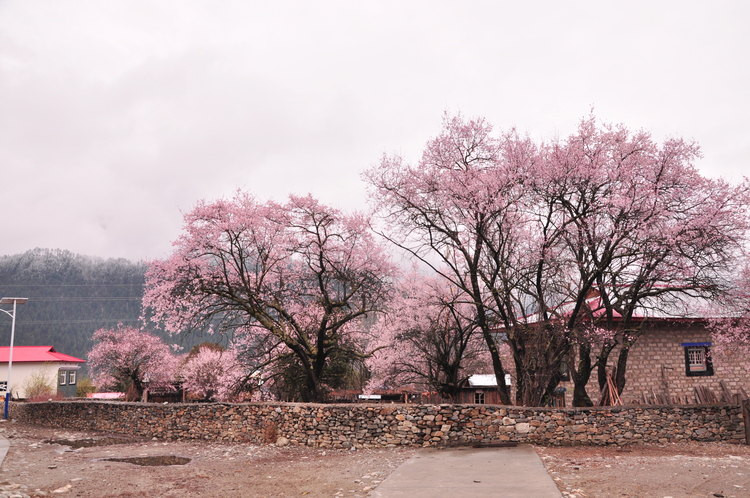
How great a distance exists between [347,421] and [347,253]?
9.57 m

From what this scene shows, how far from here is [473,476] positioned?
38.9ft

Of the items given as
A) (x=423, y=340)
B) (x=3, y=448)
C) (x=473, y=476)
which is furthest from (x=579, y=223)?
(x=3, y=448)

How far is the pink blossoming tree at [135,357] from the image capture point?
49.8 metres

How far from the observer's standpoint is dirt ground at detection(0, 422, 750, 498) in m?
10.9

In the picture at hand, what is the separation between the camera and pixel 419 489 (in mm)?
10727

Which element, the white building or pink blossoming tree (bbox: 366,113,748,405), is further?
the white building

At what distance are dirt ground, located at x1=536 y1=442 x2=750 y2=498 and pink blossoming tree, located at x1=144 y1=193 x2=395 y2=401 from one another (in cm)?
1175

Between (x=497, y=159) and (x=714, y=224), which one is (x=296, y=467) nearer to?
(x=497, y=159)

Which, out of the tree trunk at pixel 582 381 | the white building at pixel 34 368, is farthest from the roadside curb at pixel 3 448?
the white building at pixel 34 368

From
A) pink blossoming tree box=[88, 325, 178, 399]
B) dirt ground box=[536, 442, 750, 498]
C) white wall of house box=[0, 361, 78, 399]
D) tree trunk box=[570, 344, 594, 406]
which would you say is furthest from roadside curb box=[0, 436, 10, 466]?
white wall of house box=[0, 361, 78, 399]

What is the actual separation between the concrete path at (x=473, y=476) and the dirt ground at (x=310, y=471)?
0.35 metres

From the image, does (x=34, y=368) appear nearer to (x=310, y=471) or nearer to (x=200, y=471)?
(x=200, y=471)

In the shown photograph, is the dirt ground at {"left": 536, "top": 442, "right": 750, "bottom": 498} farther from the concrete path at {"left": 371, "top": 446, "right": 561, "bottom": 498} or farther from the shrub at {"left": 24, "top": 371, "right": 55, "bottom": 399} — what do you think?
the shrub at {"left": 24, "top": 371, "right": 55, "bottom": 399}

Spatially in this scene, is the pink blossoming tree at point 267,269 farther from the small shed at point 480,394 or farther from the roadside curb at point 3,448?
the small shed at point 480,394
